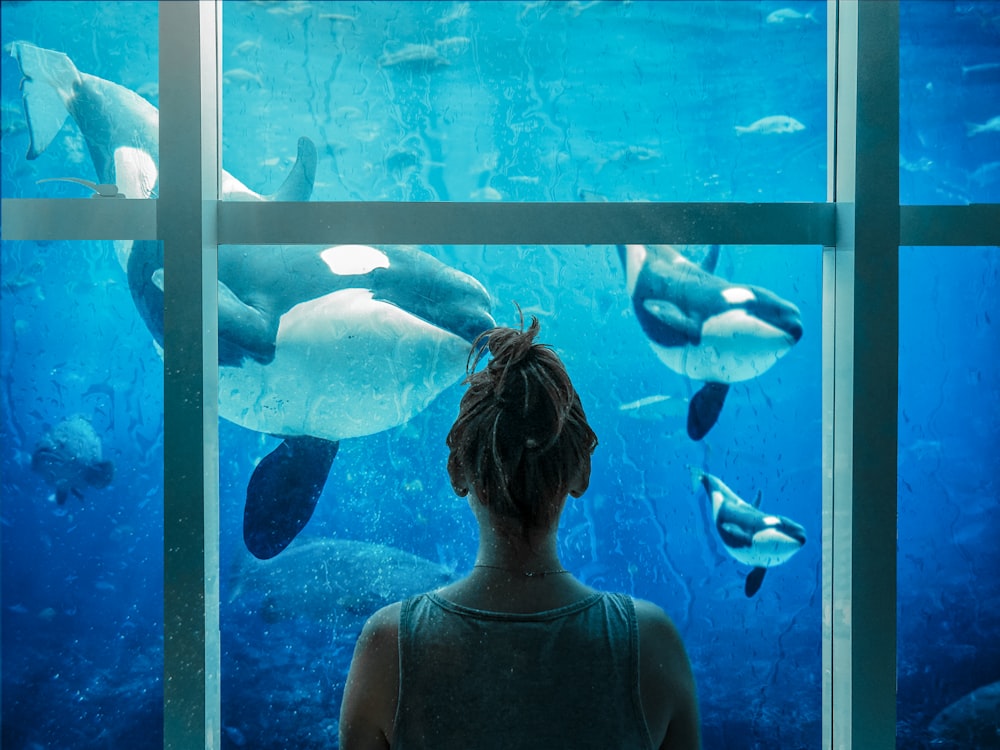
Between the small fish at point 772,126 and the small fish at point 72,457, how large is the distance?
270cm

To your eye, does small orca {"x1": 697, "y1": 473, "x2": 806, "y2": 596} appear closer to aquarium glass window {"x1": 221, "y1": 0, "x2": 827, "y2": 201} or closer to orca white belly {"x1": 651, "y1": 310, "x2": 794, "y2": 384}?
orca white belly {"x1": 651, "y1": 310, "x2": 794, "y2": 384}

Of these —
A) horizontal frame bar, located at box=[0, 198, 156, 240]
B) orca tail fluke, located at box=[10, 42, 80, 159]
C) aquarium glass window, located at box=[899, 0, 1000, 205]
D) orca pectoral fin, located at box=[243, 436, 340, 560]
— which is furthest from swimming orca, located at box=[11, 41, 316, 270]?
aquarium glass window, located at box=[899, 0, 1000, 205]

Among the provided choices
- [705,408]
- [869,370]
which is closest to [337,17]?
[705,408]

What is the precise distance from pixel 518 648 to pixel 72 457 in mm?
2125

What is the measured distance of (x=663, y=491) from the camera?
2711 millimetres

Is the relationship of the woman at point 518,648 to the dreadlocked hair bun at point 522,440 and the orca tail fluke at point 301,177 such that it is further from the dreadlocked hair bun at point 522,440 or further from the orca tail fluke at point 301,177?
the orca tail fluke at point 301,177

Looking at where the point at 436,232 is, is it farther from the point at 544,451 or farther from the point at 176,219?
the point at 544,451

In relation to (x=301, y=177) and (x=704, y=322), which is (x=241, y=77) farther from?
(x=704, y=322)

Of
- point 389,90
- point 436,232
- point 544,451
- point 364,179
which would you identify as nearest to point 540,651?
point 544,451

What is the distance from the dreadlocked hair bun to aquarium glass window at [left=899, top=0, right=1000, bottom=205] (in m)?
2.26

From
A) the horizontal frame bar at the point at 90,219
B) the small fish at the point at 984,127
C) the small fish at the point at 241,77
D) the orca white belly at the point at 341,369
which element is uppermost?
the small fish at the point at 241,77

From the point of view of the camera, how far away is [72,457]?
8.57 feet

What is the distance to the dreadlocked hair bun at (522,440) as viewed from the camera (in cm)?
131

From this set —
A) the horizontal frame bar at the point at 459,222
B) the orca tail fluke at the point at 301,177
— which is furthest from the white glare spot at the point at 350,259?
the orca tail fluke at the point at 301,177
